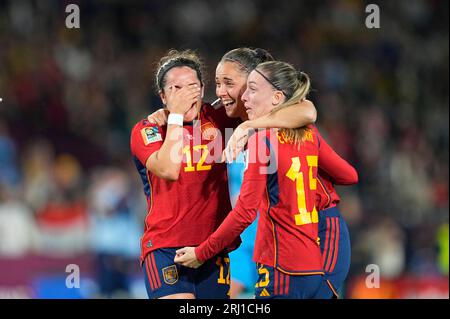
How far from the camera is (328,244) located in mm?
4297

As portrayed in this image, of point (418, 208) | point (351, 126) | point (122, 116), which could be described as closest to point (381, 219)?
point (418, 208)

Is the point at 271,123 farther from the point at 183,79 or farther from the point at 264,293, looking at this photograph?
the point at 264,293

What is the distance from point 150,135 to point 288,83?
81 cm

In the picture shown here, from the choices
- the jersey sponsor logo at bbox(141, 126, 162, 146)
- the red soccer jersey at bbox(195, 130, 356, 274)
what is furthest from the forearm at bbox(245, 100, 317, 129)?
the jersey sponsor logo at bbox(141, 126, 162, 146)

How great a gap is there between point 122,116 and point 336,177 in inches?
288

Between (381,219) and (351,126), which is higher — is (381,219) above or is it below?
below

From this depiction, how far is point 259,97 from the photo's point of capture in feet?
13.7

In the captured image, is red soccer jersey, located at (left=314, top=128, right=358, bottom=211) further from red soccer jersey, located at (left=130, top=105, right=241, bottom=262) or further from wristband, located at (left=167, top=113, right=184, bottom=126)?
wristband, located at (left=167, top=113, right=184, bottom=126)

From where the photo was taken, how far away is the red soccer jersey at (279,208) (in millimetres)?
3896

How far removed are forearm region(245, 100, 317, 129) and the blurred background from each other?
2.25 m

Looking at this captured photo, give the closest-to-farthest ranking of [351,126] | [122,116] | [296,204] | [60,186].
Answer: [296,204] → [60,186] → [122,116] → [351,126]

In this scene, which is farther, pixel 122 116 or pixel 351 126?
pixel 351 126

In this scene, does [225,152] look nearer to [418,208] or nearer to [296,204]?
[296,204]

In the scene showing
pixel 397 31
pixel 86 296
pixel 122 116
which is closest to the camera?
pixel 86 296
